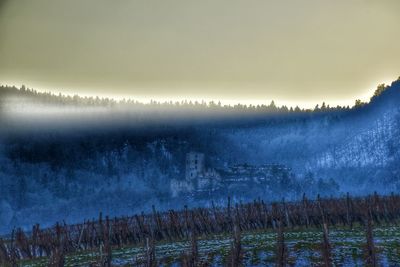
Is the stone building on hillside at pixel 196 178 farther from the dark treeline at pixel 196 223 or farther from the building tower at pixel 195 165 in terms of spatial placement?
the dark treeline at pixel 196 223

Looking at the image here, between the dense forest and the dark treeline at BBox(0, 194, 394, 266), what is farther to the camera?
the dense forest

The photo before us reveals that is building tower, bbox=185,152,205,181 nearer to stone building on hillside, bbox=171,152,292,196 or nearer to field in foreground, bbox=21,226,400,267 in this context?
stone building on hillside, bbox=171,152,292,196

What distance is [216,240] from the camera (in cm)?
3206

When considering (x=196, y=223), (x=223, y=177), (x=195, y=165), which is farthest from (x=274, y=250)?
(x=195, y=165)

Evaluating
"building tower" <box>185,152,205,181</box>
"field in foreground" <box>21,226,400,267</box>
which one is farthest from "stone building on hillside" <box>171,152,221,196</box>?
"field in foreground" <box>21,226,400,267</box>

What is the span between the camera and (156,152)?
112 meters

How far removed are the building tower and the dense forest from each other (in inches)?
53.9

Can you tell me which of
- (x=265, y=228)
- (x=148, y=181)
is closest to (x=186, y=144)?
(x=148, y=181)

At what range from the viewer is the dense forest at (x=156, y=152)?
96.6 metres

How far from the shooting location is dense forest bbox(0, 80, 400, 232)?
317 feet

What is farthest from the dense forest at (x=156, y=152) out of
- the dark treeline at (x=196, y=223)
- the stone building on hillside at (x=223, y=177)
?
the dark treeline at (x=196, y=223)

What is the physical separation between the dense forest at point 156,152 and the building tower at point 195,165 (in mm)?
1370

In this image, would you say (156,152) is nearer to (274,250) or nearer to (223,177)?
(223,177)

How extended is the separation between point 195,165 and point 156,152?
772 cm
